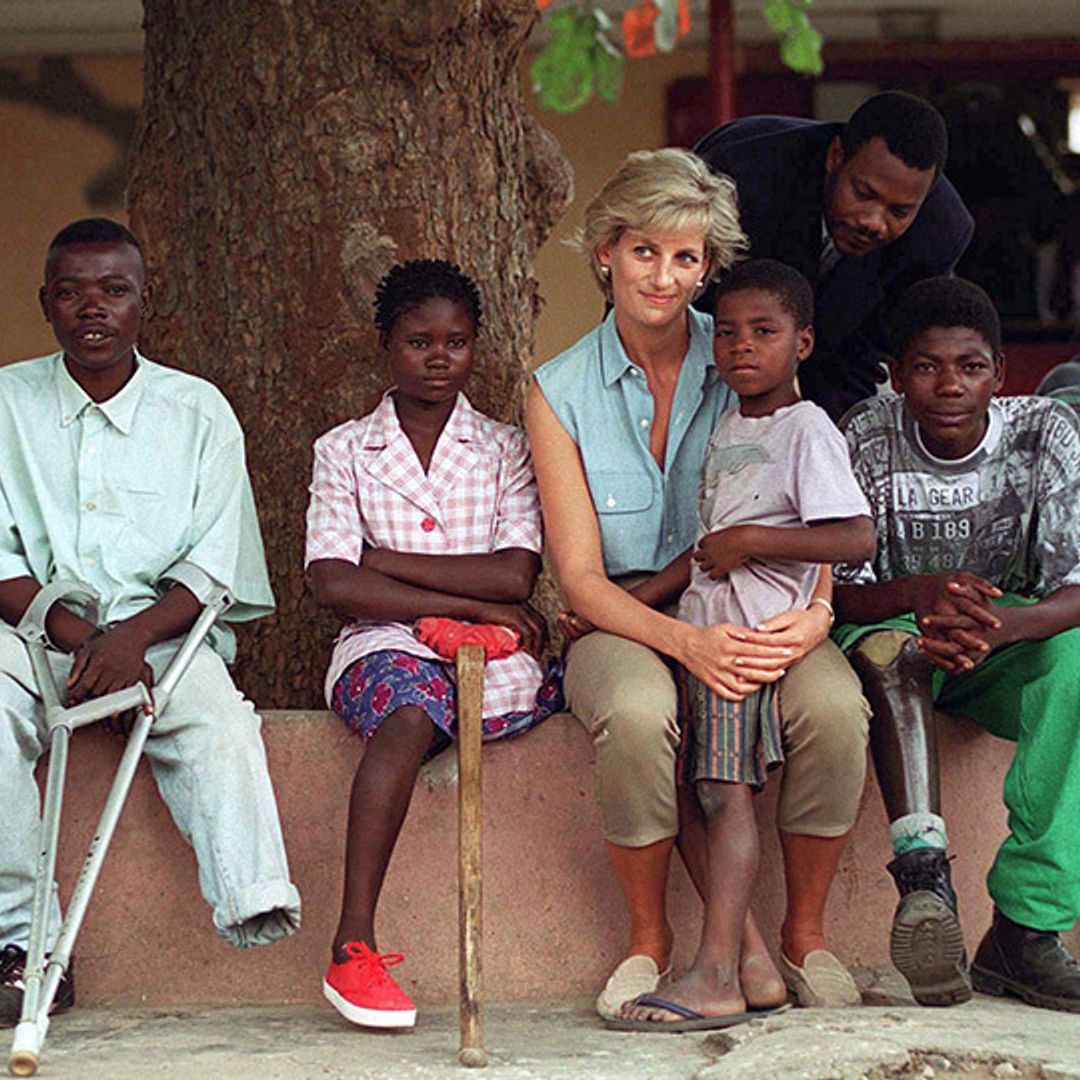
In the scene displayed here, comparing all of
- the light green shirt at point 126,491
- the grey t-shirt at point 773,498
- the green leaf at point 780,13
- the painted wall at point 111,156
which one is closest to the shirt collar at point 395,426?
the light green shirt at point 126,491

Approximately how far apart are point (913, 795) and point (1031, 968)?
0.38m

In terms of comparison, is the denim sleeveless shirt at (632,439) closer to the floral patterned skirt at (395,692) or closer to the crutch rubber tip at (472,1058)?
the floral patterned skirt at (395,692)

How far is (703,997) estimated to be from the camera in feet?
11.8

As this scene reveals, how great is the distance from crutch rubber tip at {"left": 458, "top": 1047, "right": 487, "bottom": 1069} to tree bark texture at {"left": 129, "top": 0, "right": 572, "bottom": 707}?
1277mm

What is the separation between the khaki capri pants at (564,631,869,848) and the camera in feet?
12.1

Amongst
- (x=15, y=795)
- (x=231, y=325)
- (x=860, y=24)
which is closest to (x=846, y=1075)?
(x=15, y=795)

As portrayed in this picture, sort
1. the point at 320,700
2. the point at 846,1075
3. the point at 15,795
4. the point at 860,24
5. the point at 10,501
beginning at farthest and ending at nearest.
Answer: the point at 860,24 → the point at 320,700 → the point at 10,501 → the point at 15,795 → the point at 846,1075

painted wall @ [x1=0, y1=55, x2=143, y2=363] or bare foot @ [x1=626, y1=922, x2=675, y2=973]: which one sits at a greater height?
painted wall @ [x1=0, y1=55, x2=143, y2=363]

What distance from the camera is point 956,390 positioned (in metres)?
3.98

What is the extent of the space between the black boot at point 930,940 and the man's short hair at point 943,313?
1.03 m

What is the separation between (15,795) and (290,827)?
57cm

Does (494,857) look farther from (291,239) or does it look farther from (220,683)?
(291,239)

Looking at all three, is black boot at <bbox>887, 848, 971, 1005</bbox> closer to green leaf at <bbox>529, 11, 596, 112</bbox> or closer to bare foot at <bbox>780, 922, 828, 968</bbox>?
bare foot at <bbox>780, 922, 828, 968</bbox>

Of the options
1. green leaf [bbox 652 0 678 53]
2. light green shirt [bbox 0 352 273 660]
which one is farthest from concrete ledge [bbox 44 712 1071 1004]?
green leaf [bbox 652 0 678 53]
